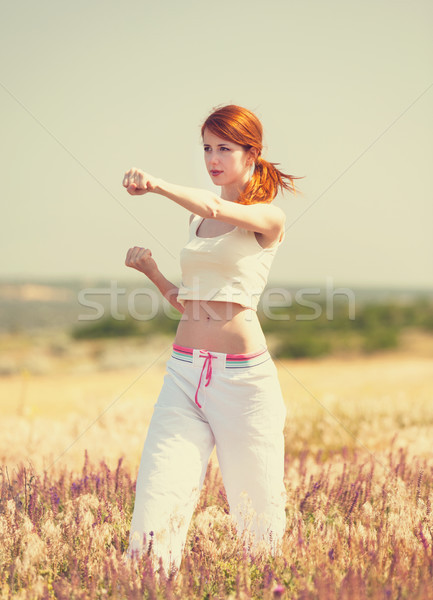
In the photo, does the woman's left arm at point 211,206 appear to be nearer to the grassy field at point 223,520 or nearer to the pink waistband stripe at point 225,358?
the pink waistband stripe at point 225,358

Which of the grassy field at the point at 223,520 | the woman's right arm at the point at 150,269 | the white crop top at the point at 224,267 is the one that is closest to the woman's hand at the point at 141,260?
the woman's right arm at the point at 150,269

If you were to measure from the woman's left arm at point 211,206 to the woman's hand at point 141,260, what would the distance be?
55cm

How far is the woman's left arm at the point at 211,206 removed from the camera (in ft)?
9.02

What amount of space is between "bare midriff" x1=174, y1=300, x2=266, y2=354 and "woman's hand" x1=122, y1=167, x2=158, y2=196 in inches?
29.9

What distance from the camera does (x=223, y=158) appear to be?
342cm

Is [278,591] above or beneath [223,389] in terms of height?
beneath

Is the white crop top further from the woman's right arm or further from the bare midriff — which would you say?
the woman's right arm

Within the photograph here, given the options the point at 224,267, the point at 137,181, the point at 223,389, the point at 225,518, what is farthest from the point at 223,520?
the point at 137,181

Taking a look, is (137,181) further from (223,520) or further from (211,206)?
(223,520)

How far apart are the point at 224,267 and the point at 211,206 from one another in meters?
0.39

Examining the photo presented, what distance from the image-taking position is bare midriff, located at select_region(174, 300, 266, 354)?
3.26 meters

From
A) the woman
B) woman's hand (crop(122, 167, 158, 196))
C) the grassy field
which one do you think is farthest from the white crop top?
the grassy field

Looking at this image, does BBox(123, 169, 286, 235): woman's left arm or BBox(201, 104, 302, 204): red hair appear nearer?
BBox(123, 169, 286, 235): woman's left arm

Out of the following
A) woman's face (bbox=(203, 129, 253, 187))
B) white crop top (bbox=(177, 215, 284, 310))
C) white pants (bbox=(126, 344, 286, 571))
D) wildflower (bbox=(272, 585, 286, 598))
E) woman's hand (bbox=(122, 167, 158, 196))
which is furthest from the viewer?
woman's face (bbox=(203, 129, 253, 187))
